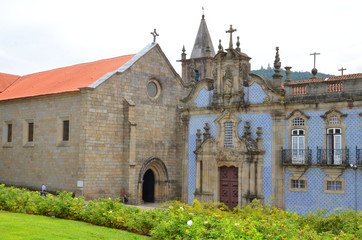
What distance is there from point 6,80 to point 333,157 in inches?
1290

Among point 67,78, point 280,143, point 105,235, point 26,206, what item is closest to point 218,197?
point 280,143

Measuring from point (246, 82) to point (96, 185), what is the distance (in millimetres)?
12186

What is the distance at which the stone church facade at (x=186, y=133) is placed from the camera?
23.1 metres

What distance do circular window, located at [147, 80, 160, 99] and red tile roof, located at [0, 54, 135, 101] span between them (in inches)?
101

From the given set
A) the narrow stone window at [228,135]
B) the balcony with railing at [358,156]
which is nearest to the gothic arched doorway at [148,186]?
the narrow stone window at [228,135]

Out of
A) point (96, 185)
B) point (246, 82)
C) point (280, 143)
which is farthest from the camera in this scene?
point (96, 185)

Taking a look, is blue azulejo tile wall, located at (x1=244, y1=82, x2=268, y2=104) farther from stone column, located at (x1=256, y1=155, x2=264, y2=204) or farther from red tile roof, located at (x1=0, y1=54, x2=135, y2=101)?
red tile roof, located at (x1=0, y1=54, x2=135, y2=101)

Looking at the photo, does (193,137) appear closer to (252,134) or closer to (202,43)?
(252,134)

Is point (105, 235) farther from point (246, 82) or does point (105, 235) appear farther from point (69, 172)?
point (69, 172)

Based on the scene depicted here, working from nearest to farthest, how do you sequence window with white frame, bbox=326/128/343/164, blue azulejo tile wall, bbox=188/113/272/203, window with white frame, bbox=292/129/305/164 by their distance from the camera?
window with white frame, bbox=326/128/343/164 → window with white frame, bbox=292/129/305/164 → blue azulejo tile wall, bbox=188/113/272/203

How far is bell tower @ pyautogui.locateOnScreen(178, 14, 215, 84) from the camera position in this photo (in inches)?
1918

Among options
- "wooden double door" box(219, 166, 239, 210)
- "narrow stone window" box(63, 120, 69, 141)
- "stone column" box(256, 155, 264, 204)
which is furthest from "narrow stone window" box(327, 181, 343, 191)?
"narrow stone window" box(63, 120, 69, 141)

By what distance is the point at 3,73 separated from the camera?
146 ft

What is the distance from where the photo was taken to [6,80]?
43.4m
